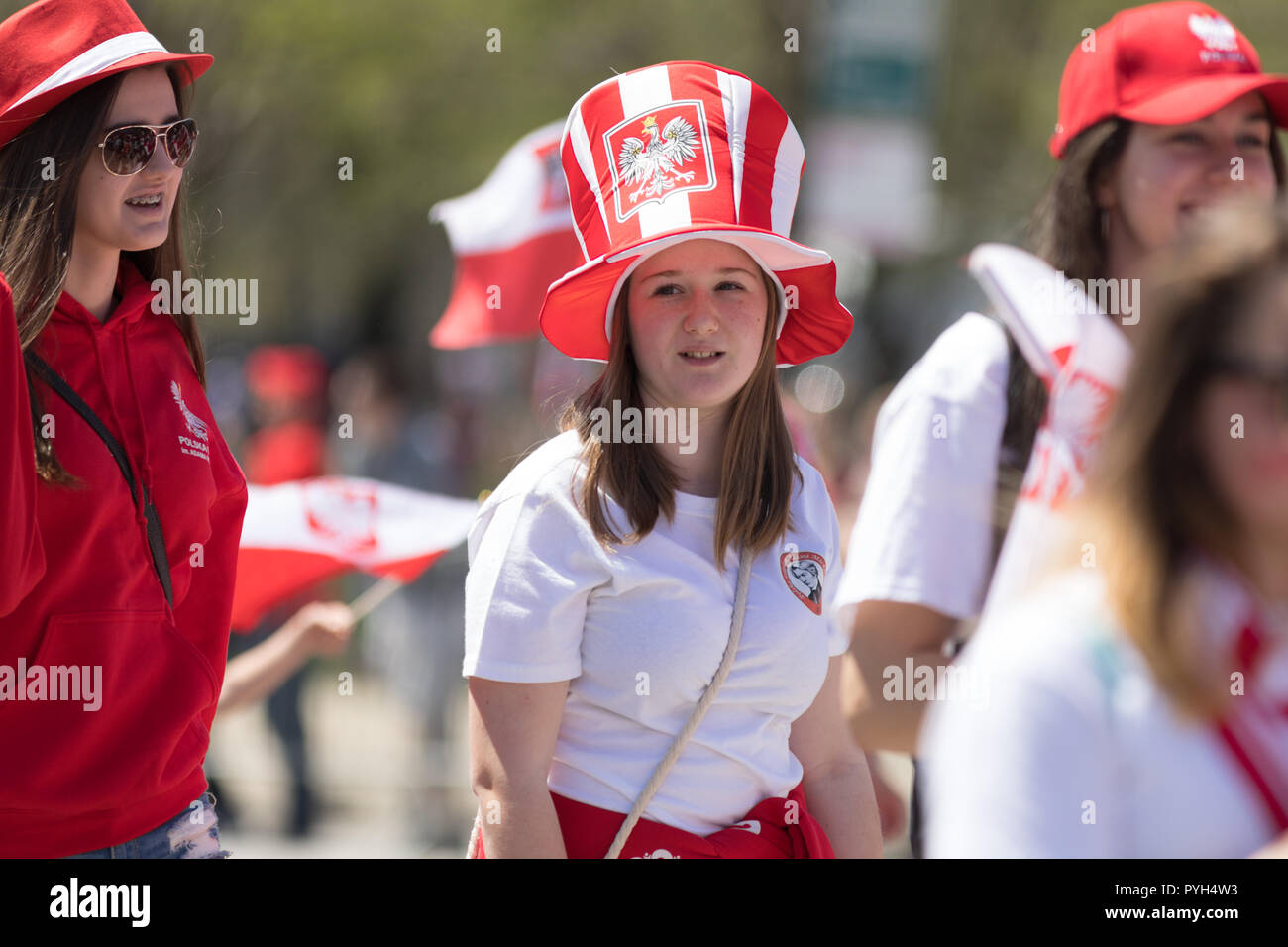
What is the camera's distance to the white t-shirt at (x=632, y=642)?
8.56 ft

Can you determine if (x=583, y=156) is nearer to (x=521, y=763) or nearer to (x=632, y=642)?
(x=632, y=642)

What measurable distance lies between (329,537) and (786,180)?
1696 millimetres

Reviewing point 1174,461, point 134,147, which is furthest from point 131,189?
point 1174,461

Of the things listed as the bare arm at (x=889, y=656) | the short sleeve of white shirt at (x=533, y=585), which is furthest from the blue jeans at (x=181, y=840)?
the bare arm at (x=889, y=656)

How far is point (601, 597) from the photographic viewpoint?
265 centimetres

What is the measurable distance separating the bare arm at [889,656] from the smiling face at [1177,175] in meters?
0.89

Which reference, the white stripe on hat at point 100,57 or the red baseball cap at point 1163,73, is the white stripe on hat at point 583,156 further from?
the red baseball cap at point 1163,73

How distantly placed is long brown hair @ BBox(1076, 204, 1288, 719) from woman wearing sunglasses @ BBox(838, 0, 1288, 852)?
3.84 ft

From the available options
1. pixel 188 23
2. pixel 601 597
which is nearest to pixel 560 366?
pixel 188 23

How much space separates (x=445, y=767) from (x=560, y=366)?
2.41 meters

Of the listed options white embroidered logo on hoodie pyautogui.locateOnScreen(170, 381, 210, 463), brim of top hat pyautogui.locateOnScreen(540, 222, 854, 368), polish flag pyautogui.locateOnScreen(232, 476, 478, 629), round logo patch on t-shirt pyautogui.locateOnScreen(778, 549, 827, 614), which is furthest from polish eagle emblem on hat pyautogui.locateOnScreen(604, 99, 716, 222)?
polish flag pyautogui.locateOnScreen(232, 476, 478, 629)

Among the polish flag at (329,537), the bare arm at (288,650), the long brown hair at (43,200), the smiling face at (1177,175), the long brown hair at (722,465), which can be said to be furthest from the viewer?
the polish flag at (329,537)
